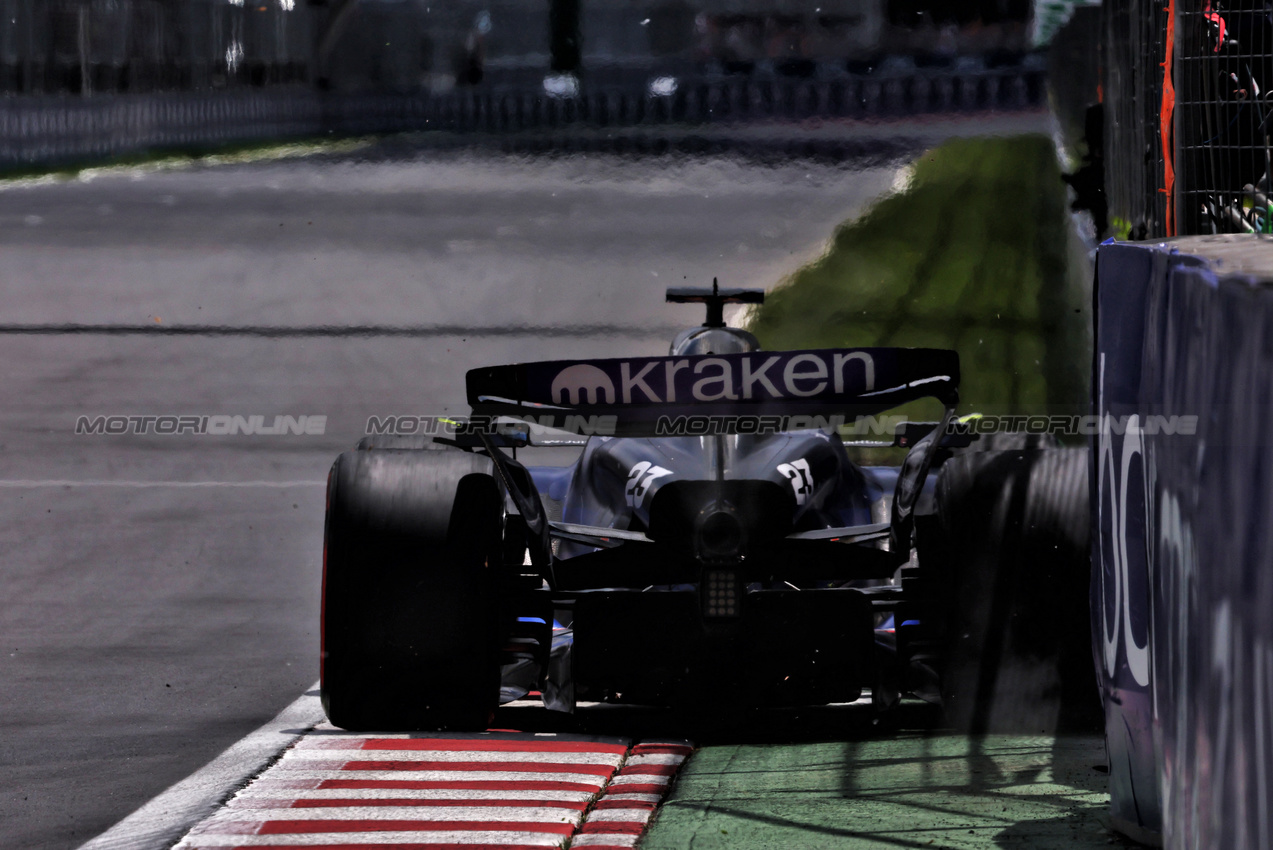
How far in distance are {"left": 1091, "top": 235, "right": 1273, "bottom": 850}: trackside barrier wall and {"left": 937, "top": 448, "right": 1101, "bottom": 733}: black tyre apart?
2.49 ft

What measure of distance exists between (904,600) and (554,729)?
1400 millimetres

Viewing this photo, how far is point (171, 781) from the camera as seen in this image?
17.1 feet

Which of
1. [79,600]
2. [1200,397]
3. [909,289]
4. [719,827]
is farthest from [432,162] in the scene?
[1200,397]

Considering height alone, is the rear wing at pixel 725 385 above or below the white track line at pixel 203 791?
above

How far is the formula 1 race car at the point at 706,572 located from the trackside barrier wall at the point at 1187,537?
80 cm

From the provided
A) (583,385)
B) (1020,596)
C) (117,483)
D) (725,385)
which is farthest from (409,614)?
(117,483)

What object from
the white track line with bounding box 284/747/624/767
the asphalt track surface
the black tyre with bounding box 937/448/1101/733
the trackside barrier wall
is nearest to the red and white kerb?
the white track line with bounding box 284/747/624/767

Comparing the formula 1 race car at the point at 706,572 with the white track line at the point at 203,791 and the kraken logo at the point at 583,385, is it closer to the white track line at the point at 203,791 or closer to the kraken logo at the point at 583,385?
the kraken logo at the point at 583,385

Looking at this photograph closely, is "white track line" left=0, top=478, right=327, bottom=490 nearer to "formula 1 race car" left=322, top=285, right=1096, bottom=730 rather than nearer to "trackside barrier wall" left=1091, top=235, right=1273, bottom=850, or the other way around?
"formula 1 race car" left=322, top=285, right=1096, bottom=730

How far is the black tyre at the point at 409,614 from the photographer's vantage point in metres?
5.18

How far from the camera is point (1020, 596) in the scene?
16.9 ft

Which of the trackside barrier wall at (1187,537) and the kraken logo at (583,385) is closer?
the trackside barrier wall at (1187,537)

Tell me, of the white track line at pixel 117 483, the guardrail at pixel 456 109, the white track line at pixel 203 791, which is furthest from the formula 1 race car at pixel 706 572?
the guardrail at pixel 456 109

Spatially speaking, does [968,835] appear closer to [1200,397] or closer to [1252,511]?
[1200,397]
